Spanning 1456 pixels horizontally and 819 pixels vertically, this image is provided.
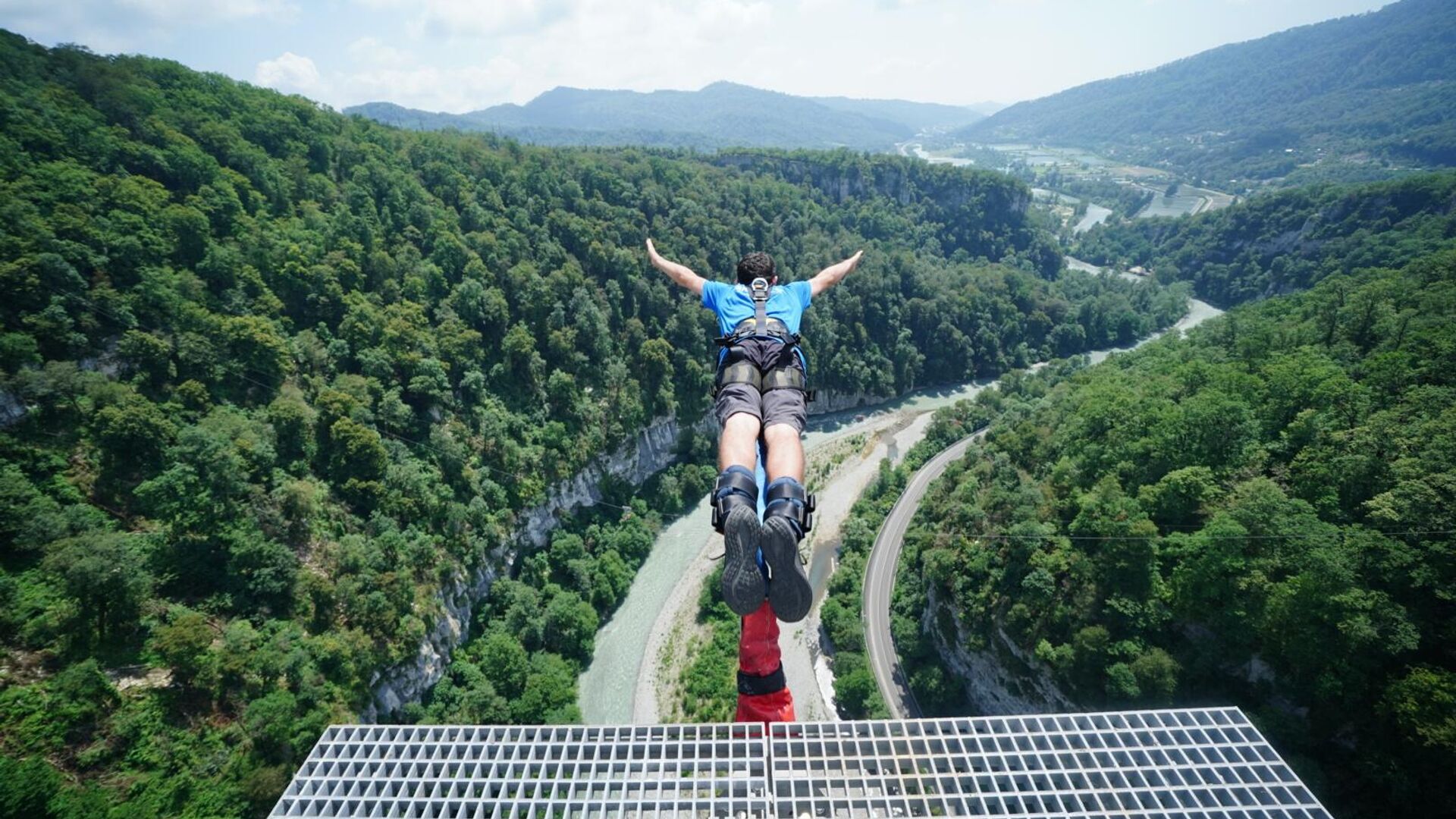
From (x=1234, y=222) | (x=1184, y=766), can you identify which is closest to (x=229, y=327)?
(x=1184, y=766)

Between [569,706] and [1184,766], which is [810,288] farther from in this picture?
[569,706]

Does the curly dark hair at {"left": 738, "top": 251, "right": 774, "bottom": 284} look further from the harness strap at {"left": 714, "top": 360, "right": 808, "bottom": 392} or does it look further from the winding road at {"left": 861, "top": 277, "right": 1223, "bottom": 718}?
the winding road at {"left": 861, "top": 277, "right": 1223, "bottom": 718}

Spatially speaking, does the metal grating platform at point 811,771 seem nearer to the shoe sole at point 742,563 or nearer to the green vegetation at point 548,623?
the shoe sole at point 742,563

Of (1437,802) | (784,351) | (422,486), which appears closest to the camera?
(784,351)

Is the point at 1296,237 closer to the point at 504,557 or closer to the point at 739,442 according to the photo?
the point at 504,557

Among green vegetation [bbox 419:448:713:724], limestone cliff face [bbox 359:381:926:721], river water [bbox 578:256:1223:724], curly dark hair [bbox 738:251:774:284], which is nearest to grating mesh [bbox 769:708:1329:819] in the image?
curly dark hair [bbox 738:251:774:284]

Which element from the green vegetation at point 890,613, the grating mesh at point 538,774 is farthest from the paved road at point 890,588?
the grating mesh at point 538,774

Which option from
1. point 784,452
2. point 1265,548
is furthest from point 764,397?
point 1265,548
